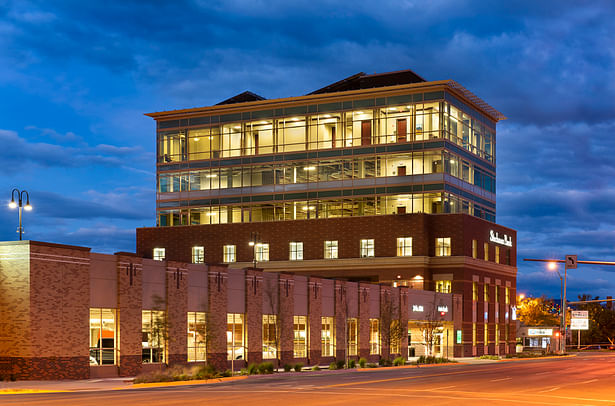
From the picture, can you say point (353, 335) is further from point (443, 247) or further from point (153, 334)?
point (153, 334)

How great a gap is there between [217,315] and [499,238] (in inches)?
2153

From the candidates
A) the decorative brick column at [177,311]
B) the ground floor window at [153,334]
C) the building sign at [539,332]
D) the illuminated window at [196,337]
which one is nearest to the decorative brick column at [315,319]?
the illuminated window at [196,337]

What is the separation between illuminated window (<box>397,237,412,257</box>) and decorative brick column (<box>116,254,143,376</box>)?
47353mm

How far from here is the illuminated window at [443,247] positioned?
295 ft

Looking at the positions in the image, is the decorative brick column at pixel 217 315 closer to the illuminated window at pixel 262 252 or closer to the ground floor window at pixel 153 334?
the ground floor window at pixel 153 334

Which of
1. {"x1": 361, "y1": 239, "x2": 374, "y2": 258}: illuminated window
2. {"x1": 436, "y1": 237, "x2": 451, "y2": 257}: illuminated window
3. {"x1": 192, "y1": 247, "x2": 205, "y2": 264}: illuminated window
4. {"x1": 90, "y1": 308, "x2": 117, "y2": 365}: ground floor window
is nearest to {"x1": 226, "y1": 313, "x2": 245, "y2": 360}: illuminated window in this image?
{"x1": 90, "y1": 308, "x2": 117, "y2": 365}: ground floor window

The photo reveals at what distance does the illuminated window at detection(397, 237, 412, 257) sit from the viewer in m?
89.6

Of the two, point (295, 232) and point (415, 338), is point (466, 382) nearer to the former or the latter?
point (415, 338)

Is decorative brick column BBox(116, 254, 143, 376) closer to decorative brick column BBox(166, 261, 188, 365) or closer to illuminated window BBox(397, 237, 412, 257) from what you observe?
decorative brick column BBox(166, 261, 188, 365)

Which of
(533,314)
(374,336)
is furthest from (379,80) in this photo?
(533,314)

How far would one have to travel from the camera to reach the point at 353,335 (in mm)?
69062

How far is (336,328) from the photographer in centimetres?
6662

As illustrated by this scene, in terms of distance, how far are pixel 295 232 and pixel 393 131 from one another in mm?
15937

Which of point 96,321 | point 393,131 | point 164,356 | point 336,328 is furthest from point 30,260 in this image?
point 393,131
